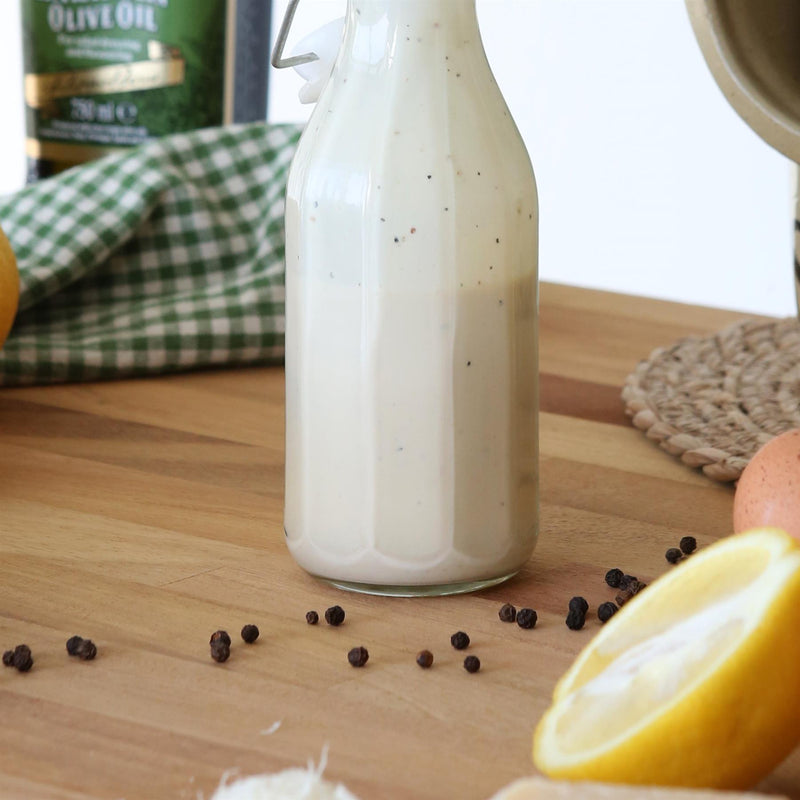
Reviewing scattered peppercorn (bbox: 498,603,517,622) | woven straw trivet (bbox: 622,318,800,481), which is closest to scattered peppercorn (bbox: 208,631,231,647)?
scattered peppercorn (bbox: 498,603,517,622)

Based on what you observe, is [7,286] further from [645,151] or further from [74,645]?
[645,151]

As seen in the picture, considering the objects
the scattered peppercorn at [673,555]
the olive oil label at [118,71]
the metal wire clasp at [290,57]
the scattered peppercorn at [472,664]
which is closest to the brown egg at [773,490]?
the scattered peppercorn at [673,555]

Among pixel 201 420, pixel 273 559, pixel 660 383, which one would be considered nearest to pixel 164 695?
pixel 273 559

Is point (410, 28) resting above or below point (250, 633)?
above

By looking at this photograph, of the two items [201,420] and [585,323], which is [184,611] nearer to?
[201,420]

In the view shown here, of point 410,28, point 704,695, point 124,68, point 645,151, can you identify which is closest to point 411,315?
point 410,28

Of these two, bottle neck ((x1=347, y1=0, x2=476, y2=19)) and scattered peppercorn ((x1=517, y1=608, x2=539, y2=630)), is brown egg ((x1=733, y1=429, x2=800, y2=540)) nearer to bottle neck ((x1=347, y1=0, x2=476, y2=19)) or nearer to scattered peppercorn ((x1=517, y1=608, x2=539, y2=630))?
scattered peppercorn ((x1=517, y1=608, x2=539, y2=630))
